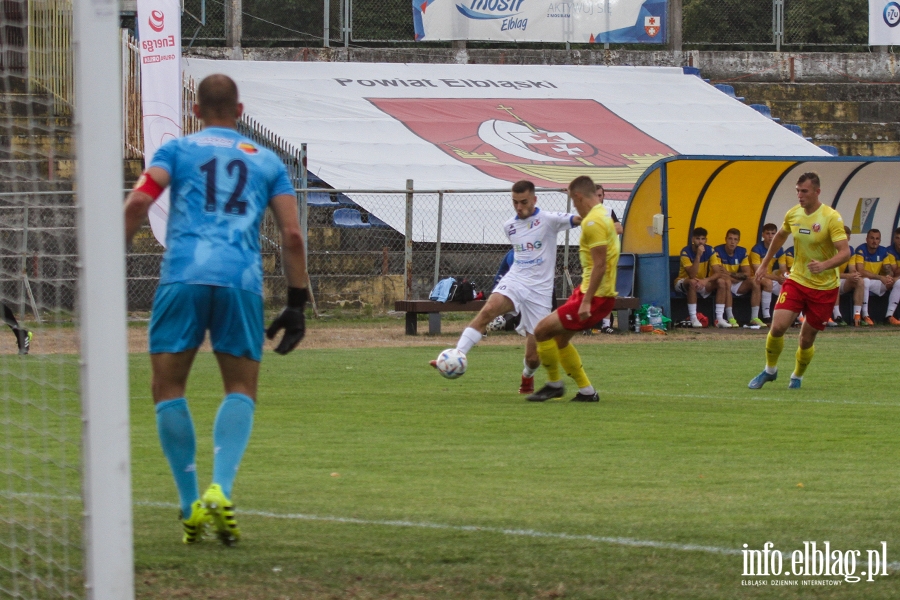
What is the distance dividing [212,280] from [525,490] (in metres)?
2.10

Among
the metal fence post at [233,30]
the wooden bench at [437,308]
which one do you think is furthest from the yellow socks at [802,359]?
the metal fence post at [233,30]

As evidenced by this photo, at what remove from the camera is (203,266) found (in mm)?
4891

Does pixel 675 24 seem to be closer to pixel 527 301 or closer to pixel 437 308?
pixel 437 308

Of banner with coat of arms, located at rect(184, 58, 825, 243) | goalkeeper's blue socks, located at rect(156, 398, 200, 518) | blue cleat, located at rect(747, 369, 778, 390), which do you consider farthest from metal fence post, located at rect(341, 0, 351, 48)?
goalkeeper's blue socks, located at rect(156, 398, 200, 518)

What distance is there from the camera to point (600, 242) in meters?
9.98

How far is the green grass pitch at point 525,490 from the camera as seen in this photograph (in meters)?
4.45

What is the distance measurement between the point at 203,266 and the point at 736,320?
16.2m

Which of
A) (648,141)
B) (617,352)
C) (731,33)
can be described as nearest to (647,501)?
(617,352)

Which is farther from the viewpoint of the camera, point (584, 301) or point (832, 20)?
point (832, 20)

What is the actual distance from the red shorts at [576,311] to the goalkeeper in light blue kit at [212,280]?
5249 mm

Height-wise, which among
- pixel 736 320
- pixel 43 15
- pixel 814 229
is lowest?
pixel 736 320

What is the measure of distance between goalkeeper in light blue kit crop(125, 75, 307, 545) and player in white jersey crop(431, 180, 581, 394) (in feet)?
20.5

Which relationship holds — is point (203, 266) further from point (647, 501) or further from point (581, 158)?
point (581, 158)

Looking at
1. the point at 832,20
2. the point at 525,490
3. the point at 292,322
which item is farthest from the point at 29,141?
the point at 832,20
